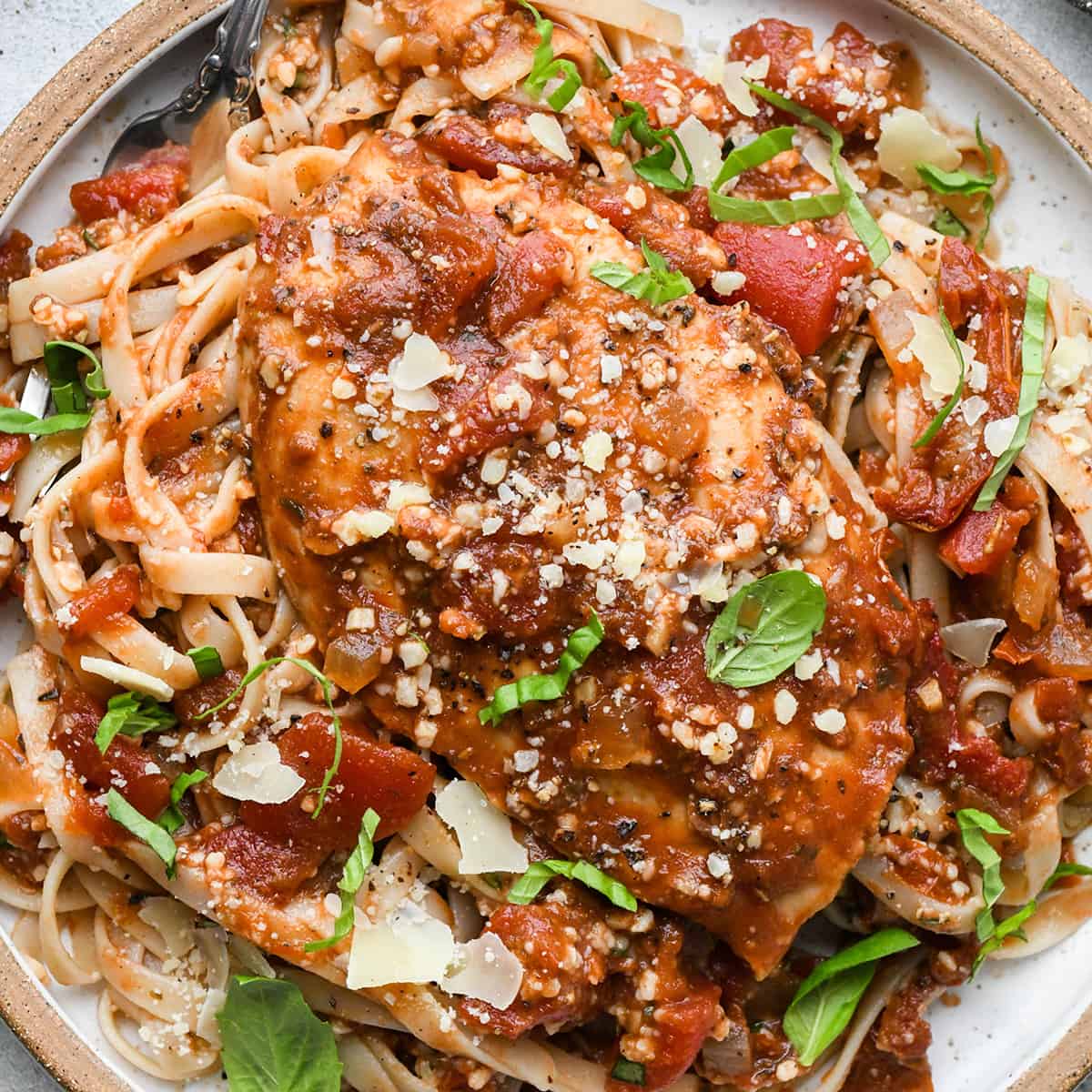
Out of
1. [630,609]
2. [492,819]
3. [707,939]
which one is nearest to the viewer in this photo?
[630,609]

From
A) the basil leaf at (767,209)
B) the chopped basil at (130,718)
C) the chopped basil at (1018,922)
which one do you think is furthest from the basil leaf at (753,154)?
the chopped basil at (1018,922)

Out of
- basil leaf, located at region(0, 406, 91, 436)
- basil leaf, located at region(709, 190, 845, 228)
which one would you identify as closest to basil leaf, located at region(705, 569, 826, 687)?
basil leaf, located at region(709, 190, 845, 228)

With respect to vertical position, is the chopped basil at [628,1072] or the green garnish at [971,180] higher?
the green garnish at [971,180]

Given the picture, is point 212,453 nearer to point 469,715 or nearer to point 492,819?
point 469,715

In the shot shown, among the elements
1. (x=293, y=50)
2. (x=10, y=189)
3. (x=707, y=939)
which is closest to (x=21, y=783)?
(x=10, y=189)

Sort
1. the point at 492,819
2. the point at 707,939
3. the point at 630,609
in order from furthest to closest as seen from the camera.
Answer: the point at 707,939 → the point at 492,819 → the point at 630,609

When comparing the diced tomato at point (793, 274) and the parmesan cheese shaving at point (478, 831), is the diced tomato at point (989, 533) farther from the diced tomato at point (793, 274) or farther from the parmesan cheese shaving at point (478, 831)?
the parmesan cheese shaving at point (478, 831)

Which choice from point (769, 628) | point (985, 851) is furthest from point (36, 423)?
point (985, 851)
